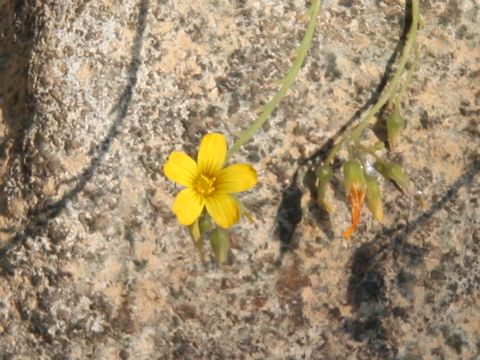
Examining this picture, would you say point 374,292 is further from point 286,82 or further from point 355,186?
point 286,82

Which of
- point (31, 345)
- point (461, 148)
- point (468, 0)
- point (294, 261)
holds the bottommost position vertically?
point (31, 345)

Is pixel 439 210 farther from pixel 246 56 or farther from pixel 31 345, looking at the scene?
pixel 31 345

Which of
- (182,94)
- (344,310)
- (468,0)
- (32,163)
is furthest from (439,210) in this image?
(32,163)

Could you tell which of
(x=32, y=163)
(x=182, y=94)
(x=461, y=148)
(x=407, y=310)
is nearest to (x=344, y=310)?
(x=407, y=310)

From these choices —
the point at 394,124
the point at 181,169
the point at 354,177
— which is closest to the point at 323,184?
the point at 354,177

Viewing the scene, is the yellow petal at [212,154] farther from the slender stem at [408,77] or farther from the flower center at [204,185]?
the slender stem at [408,77]

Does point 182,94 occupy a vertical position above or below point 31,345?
above

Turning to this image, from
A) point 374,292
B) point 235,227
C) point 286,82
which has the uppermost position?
point 286,82
